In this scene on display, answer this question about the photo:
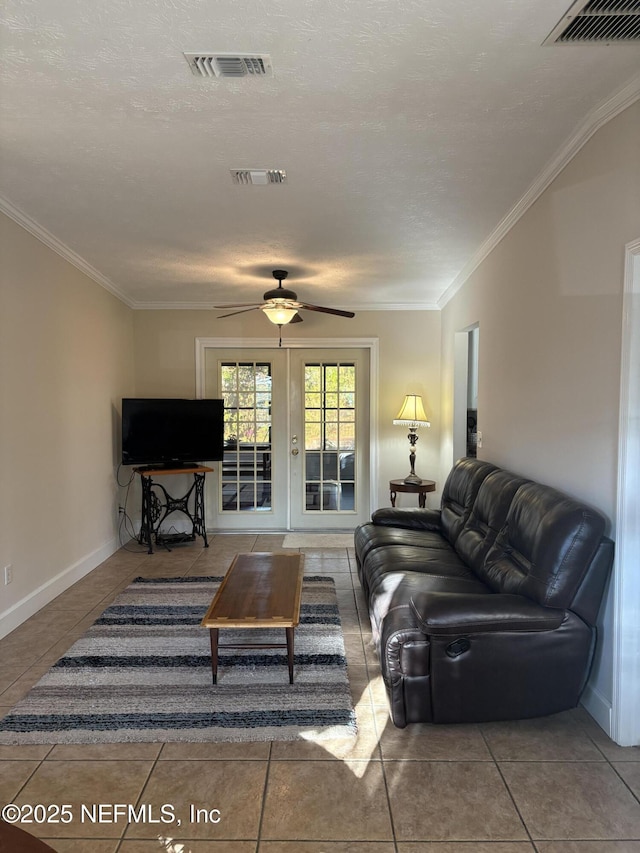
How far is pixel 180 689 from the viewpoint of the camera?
8.68 feet

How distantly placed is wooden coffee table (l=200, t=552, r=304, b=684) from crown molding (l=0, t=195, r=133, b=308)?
8.35ft

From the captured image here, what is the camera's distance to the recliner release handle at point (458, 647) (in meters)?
2.18

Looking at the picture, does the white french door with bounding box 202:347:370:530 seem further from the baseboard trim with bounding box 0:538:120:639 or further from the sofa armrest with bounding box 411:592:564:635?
the sofa armrest with bounding box 411:592:564:635

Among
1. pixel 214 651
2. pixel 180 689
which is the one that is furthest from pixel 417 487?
pixel 180 689

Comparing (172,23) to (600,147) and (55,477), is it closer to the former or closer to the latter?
(600,147)

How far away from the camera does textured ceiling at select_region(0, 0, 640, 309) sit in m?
1.67

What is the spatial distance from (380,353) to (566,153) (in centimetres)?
347

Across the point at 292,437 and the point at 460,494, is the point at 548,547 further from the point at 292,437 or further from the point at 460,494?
the point at 292,437

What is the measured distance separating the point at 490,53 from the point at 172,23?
1049 millimetres

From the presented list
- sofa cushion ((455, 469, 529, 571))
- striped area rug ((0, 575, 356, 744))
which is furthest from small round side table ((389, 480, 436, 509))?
striped area rug ((0, 575, 356, 744))

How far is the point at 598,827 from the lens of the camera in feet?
5.81

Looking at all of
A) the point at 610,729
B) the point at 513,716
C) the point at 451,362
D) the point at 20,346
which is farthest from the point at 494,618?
the point at 451,362

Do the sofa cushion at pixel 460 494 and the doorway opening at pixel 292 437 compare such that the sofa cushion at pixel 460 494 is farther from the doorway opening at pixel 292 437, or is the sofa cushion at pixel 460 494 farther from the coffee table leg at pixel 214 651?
the doorway opening at pixel 292 437

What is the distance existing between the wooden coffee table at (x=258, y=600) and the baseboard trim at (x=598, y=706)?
1369 mm
